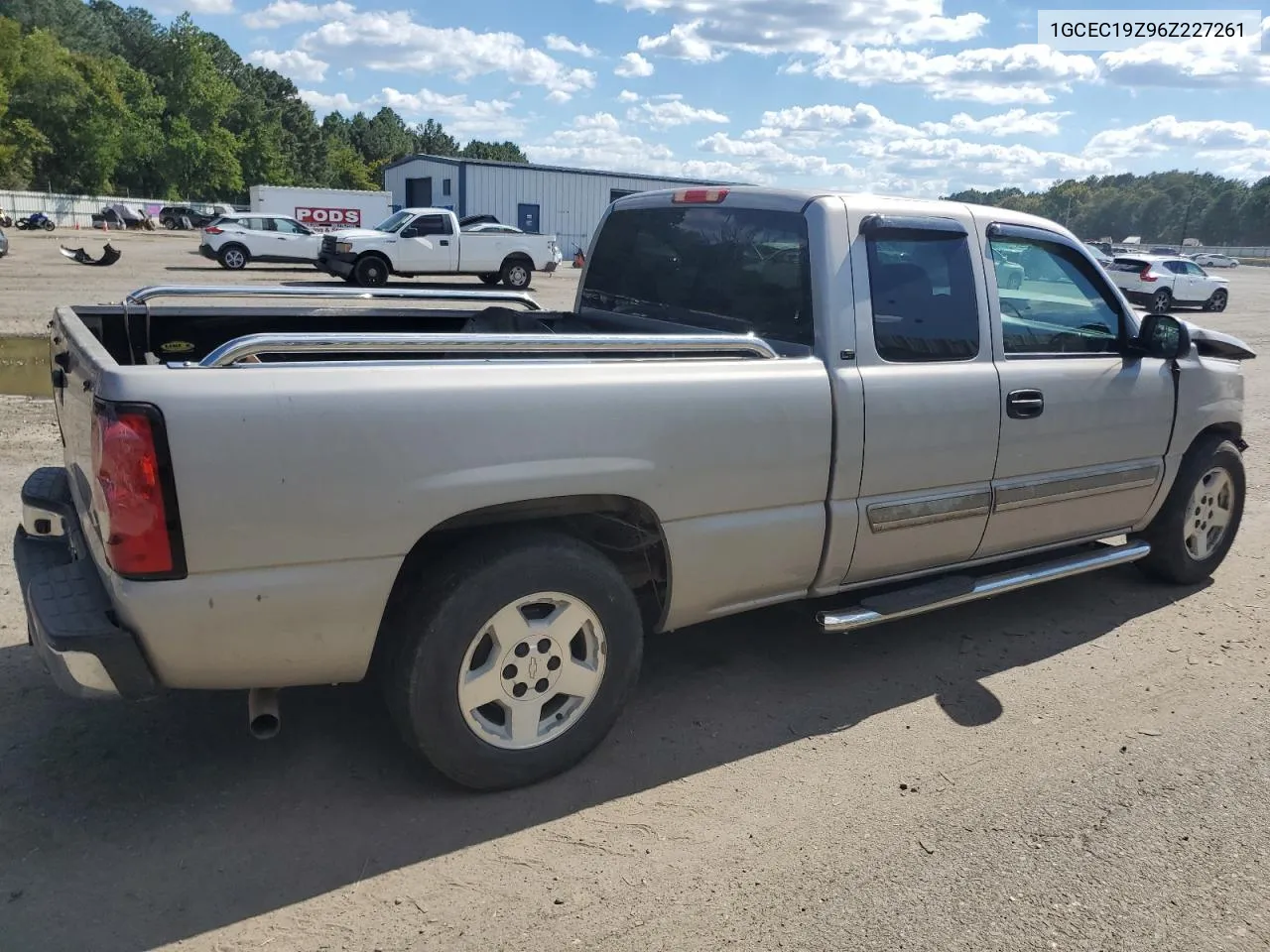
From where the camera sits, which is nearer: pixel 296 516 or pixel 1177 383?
pixel 296 516

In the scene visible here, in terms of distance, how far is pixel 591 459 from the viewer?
310 centimetres

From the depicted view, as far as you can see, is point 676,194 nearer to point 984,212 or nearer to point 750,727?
point 984,212

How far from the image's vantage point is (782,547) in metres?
3.64

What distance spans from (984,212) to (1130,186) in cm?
14088

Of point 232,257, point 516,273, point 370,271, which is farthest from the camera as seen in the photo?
point 232,257

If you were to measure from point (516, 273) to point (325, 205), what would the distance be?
2382cm

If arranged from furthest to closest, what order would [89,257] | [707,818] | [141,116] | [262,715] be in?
[141,116]
[89,257]
[707,818]
[262,715]

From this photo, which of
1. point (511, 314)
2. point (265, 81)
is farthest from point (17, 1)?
point (511, 314)

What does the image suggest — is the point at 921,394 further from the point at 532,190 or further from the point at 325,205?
the point at 325,205

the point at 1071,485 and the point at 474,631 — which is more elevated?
the point at 1071,485

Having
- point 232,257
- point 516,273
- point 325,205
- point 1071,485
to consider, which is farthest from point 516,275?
point 325,205

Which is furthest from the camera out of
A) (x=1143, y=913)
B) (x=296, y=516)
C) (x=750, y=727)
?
(x=750, y=727)

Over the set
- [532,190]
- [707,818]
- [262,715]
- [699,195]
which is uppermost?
[532,190]

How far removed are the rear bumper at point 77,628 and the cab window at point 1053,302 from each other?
3.50 m
